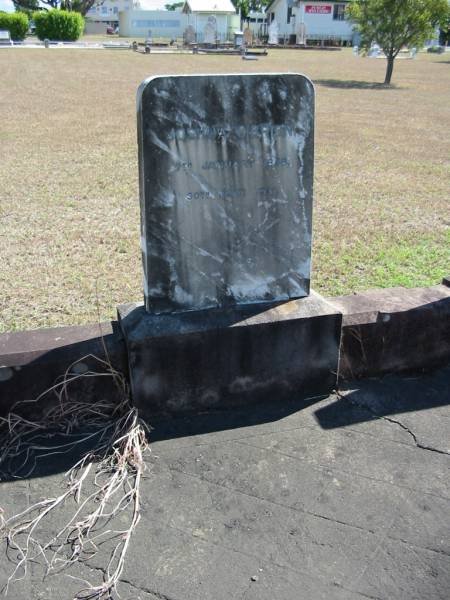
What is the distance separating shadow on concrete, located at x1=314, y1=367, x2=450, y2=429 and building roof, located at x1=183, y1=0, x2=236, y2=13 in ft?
229

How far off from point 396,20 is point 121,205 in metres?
19.5

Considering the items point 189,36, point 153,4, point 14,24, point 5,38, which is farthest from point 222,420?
point 153,4

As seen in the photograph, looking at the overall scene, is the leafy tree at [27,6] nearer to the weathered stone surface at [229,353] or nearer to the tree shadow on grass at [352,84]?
the tree shadow on grass at [352,84]

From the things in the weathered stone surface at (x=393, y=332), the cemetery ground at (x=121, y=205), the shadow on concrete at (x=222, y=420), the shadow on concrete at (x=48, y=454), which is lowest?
the cemetery ground at (x=121, y=205)

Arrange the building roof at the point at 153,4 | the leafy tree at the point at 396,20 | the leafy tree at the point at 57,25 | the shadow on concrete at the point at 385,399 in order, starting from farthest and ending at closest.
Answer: the building roof at the point at 153,4, the leafy tree at the point at 57,25, the leafy tree at the point at 396,20, the shadow on concrete at the point at 385,399

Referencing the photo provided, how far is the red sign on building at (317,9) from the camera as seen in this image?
6600 centimetres

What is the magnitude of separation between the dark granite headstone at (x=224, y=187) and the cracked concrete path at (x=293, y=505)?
65cm

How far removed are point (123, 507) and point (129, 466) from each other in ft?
0.79

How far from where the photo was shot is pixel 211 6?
6750 centimetres

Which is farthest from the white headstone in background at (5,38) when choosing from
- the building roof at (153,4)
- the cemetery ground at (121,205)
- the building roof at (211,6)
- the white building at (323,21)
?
the building roof at (153,4)

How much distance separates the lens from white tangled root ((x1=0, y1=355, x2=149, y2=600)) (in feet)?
7.27

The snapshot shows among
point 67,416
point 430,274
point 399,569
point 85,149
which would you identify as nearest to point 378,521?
point 399,569

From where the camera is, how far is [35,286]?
4715 mm

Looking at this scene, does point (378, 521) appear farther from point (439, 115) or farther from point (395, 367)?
point (439, 115)
